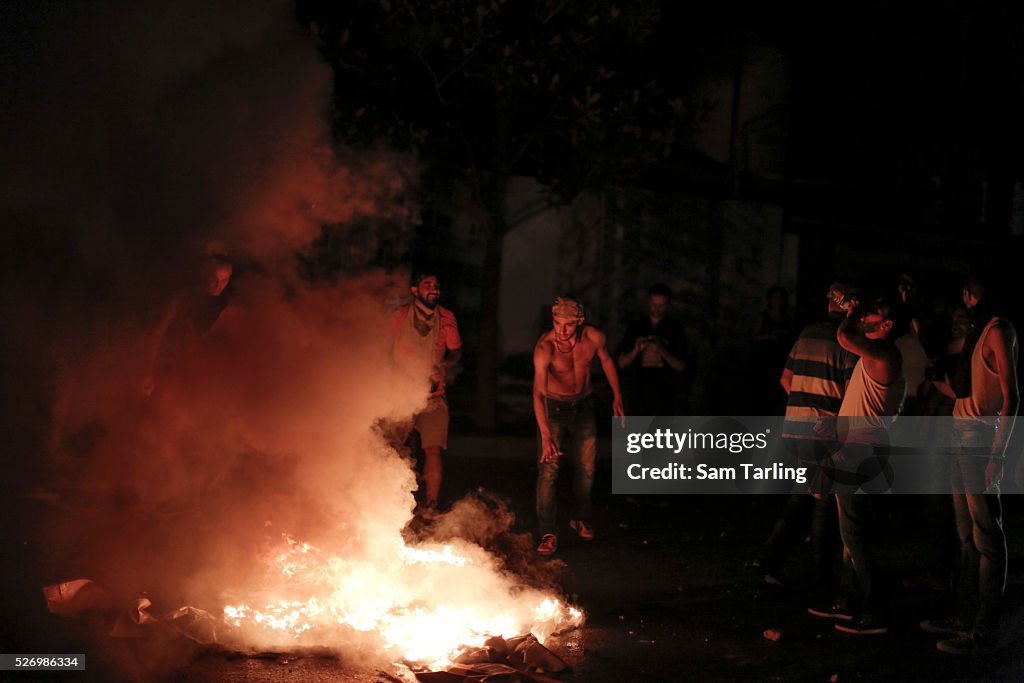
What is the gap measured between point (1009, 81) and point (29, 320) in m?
19.3

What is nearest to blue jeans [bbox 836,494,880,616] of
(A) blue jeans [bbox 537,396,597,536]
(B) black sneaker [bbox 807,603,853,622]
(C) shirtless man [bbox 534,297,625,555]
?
(B) black sneaker [bbox 807,603,853,622]

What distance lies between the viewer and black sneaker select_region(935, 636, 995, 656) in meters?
5.26

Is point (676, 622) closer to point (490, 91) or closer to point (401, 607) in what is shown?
point (401, 607)

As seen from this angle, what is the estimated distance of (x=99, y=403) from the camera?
23.6 feet

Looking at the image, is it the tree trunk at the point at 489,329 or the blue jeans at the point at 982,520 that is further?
the tree trunk at the point at 489,329

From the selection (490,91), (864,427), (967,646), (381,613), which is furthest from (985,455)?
(490,91)

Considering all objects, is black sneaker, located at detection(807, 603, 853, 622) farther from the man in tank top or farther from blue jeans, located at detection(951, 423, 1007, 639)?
blue jeans, located at detection(951, 423, 1007, 639)

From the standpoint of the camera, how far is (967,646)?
209 inches

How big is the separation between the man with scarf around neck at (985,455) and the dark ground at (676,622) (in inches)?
7.1

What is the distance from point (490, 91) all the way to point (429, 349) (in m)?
6.14

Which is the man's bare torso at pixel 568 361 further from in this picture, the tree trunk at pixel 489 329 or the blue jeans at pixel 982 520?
the tree trunk at pixel 489 329

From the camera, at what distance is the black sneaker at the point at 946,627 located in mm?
5500

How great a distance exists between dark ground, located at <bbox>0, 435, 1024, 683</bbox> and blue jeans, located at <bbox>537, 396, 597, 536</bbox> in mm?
283

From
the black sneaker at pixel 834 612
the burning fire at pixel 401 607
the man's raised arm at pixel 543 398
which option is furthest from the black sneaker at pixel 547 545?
the black sneaker at pixel 834 612
